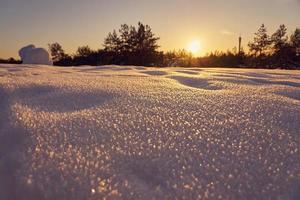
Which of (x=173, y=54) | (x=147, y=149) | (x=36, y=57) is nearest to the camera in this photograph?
(x=147, y=149)

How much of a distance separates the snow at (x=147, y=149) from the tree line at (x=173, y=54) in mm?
15094

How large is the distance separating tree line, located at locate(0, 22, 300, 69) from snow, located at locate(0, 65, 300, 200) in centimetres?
1509

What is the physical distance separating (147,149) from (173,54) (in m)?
18.0

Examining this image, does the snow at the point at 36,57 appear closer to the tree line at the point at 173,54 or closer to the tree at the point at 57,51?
the tree line at the point at 173,54

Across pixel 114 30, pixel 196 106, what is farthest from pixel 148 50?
pixel 196 106

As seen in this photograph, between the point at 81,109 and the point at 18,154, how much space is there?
28cm

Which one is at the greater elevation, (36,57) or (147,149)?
(36,57)

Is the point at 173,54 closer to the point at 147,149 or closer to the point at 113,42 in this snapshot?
the point at 113,42

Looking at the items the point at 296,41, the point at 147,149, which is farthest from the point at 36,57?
the point at 296,41

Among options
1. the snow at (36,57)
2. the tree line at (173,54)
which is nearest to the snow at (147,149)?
the snow at (36,57)

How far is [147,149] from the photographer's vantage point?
0.52m

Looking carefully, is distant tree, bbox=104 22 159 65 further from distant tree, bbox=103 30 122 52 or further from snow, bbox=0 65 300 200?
snow, bbox=0 65 300 200

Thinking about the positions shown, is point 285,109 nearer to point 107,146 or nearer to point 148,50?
point 107,146

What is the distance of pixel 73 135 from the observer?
58 cm
